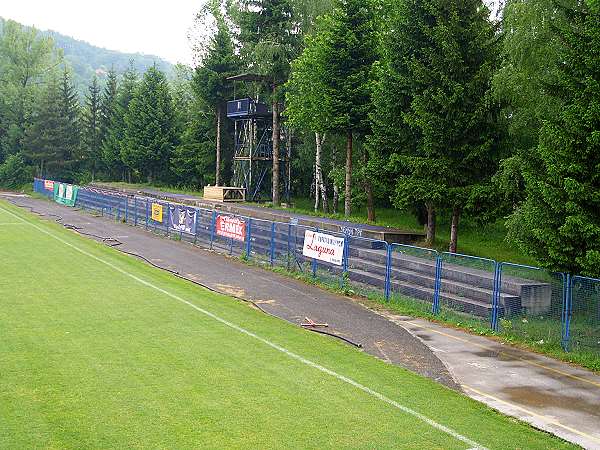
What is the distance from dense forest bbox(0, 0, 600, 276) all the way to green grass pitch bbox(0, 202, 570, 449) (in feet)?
22.8

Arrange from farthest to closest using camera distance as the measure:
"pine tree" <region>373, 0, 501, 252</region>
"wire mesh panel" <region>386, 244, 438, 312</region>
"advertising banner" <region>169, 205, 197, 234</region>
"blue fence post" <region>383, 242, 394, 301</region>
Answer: "advertising banner" <region>169, 205, 197, 234</region> → "pine tree" <region>373, 0, 501, 252</region> → "blue fence post" <region>383, 242, 394, 301</region> → "wire mesh panel" <region>386, 244, 438, 312</region>

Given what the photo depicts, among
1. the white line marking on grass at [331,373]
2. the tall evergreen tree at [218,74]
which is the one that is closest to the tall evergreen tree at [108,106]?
the tall evergreen tree at [218,74]

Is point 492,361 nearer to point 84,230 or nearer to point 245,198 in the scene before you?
point 84,230

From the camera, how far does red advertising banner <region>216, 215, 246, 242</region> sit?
24533mm

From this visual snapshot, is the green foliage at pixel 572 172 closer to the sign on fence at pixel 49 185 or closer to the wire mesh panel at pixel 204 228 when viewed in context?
the wire mesh panel at pixel 204 228

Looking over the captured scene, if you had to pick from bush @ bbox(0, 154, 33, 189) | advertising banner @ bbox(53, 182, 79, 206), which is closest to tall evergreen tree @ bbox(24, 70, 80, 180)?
bush @ bbox(0, 154, 33, 189)

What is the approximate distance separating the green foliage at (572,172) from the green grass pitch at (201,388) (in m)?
6.16

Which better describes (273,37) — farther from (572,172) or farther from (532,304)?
(532,304)

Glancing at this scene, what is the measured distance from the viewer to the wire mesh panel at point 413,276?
16344 millimetres

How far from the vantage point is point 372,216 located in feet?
117

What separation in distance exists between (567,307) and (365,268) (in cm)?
671

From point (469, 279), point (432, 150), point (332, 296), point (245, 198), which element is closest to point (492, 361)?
point (469, 279)

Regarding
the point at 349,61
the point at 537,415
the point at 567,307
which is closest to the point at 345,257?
the point at 567,307

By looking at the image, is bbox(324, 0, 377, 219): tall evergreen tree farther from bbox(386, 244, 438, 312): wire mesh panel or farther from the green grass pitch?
the green grass pitch
